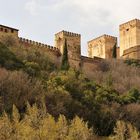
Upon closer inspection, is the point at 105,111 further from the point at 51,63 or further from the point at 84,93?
the point at 51,63

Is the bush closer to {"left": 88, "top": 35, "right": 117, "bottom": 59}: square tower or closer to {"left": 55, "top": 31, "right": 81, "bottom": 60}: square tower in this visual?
{"left": 55, "top": 31, "right": 81, "bottom": 60}: square tower

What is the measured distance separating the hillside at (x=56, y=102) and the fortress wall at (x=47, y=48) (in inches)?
45.1

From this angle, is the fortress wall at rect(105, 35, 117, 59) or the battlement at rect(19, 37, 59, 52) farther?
the fortress wall at rect(105, 35, 117, 59)

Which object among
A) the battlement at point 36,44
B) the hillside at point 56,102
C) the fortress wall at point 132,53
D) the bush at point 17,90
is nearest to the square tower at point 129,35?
the fortress wall at point 132,53

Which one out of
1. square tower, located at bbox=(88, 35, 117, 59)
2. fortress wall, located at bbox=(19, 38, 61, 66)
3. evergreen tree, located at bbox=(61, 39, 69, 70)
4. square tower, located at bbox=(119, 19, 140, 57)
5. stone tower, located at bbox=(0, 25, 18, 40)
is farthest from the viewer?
square tower, located at bbox=(88, 35, 117, 59)

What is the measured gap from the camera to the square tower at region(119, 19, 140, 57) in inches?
2761

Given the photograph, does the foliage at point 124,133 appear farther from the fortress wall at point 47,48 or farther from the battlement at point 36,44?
the battlement at point 36,44

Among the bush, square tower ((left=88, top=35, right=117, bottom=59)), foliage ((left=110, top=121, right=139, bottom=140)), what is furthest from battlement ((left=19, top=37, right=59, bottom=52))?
foliage ((left=110, top=121, right=139, bottom=140))

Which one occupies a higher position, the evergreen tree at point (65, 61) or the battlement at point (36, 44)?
the battlement at point (36, 44)

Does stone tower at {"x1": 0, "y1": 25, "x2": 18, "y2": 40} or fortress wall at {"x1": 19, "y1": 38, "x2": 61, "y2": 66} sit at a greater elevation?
stone tower at {"x1": 0, "y1": 25, "x2": 18, "y2": 40}

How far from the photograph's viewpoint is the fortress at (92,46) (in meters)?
57.5

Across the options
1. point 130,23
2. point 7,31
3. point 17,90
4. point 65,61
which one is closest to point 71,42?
point 65,61

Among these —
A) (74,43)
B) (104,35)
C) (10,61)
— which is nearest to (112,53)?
(104,35)

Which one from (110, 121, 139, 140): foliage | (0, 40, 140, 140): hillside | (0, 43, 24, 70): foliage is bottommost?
(110, 121, 139, 140): foliage
